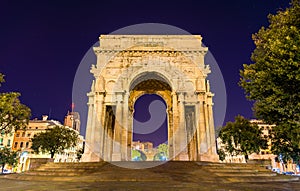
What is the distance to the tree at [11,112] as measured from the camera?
20.1 meters

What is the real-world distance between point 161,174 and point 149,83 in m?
25.5

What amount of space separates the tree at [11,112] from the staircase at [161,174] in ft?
24.8

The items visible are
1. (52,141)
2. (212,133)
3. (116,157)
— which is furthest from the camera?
(52,141)

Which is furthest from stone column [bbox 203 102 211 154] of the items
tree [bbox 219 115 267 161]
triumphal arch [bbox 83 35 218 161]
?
tree [bbox 219 115 267 161]

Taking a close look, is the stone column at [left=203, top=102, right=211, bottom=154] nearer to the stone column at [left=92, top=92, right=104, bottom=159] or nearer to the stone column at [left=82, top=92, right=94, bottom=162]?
the stone column at [left=92, top=92, right=104, bottom=159]

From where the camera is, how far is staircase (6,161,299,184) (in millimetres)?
11930


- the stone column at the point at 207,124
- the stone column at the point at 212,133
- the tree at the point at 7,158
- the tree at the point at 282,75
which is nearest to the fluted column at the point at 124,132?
the stone column at the point at 207,124

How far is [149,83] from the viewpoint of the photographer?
37.6 metres

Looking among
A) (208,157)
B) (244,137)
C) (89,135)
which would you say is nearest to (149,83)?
(89,135)

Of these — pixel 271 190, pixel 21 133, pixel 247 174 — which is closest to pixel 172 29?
pixel 247 174

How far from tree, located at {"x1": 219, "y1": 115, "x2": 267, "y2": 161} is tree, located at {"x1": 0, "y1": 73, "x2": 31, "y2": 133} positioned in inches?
1069

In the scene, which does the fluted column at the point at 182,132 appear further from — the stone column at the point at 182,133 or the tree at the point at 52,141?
the tree at the point at 52,141

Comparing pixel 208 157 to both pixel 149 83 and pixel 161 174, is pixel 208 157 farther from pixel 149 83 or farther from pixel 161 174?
pixel 161 174

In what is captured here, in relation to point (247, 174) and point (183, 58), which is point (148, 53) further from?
point (247, 174)
